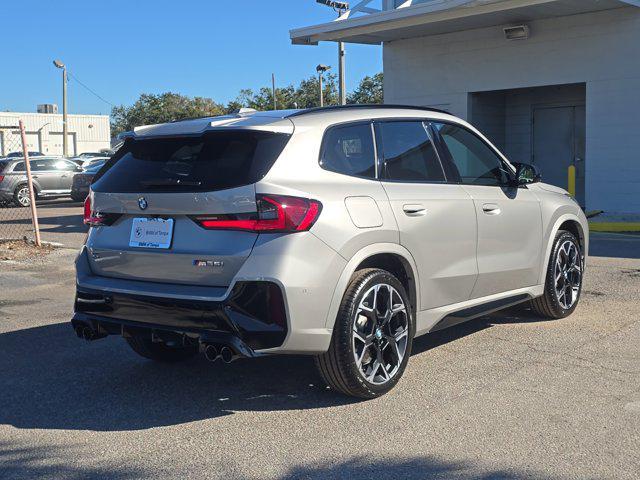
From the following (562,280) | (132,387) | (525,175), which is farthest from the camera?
(562,280)

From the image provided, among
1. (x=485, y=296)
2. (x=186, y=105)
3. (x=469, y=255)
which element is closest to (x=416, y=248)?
(x=469, y=255)

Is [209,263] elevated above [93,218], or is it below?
below

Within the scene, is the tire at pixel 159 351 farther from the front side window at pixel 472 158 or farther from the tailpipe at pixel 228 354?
the front side window at pixel 472 158

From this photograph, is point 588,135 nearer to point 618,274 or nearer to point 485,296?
point 618,274

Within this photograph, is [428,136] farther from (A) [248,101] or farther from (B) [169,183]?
(A) [248,101]

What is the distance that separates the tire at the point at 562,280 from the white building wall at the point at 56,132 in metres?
60.9

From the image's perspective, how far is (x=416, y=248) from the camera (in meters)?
5.27

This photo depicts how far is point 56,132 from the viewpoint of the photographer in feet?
233

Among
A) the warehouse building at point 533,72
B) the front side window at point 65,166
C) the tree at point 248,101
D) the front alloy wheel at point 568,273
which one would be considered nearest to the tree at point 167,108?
the tree at point 248,101

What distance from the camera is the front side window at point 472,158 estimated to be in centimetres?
599

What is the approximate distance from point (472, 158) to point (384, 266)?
153 centimetres

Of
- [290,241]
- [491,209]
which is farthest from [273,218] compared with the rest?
[491,209]

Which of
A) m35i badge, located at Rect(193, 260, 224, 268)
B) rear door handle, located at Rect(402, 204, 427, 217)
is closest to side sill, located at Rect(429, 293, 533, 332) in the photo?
rear door handle, located at Rect(402, 204, 427, 217)

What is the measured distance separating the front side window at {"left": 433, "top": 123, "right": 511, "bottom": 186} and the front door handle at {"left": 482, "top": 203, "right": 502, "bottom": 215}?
19 centimetres
